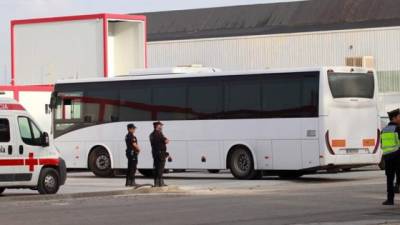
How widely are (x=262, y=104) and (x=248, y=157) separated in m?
1.71

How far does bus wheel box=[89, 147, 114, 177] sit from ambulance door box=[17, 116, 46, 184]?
947cm

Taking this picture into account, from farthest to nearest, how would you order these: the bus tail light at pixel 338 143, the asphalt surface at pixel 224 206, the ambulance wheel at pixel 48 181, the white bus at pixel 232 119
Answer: the white bus at pixel 232 119 < the bus tail light at pixel 338 143 < the ambulance wheel at pixel 48 181 < the asphalt surface at pixel 224 206

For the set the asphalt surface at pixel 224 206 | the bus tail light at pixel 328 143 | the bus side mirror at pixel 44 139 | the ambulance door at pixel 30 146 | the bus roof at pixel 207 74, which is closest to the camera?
the asphalt surface at pixel 224 206

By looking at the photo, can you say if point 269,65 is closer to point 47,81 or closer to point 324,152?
point 47,81

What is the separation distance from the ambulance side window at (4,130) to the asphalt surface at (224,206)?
137cm

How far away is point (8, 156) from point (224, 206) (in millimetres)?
5698

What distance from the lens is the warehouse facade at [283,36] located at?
204 feet

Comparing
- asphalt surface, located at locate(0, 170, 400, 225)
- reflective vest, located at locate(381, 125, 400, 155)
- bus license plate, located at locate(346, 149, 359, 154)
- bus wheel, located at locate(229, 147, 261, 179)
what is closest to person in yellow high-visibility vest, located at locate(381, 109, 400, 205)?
reflective vest, located at locate(381, 125, 400, 155)

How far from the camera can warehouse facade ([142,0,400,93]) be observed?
204ft

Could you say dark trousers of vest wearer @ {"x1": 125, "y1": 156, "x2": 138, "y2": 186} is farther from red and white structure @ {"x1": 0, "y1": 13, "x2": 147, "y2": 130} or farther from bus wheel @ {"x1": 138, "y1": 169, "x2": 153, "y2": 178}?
red and white structure @ {"x1": 0, "y1": 13, "x2": 147, "y2": 130}

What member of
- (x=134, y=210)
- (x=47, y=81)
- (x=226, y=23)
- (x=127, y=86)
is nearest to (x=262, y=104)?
(x=127, y=86)

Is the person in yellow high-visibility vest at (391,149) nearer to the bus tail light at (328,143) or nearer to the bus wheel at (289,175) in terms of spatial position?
the bus tail light at (328,143)

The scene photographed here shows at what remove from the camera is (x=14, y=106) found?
79.9ft

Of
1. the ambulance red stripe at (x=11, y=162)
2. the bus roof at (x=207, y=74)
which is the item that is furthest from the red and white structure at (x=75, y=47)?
the ambulance red stripe at (x=11, y=162)
